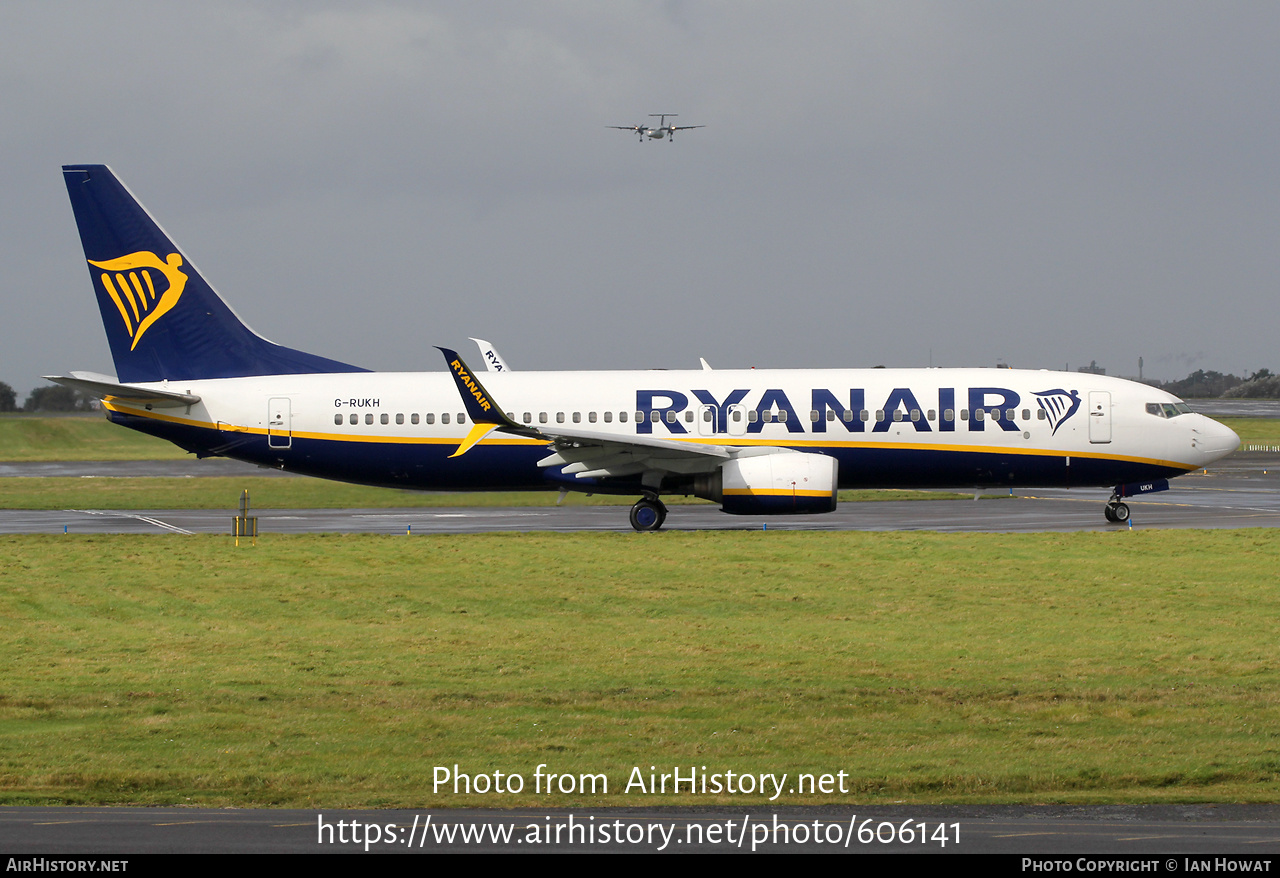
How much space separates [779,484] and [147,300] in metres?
18.2

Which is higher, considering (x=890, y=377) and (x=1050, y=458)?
(x=890, y=377)

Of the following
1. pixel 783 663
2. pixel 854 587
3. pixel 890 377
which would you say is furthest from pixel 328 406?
pixel 783 663

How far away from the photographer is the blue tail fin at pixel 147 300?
36.0 meters

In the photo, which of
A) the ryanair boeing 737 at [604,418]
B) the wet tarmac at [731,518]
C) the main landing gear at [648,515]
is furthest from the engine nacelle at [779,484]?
the wet tarmac at [731,518]

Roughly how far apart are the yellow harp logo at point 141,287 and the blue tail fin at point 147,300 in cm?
3

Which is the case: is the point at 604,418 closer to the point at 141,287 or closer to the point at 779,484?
the point at 779,484

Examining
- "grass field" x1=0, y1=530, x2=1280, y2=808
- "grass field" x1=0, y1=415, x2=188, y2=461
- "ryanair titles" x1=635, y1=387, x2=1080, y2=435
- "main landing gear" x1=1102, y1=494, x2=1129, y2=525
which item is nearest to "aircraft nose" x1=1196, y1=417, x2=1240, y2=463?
"main landing gear" x1=1102, y1=494, x2=1129, y2=525

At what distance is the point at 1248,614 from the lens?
21203mm

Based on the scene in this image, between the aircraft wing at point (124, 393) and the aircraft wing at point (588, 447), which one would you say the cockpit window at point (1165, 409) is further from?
the aircraft wing at point (124, 393)

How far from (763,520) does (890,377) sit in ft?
18.5

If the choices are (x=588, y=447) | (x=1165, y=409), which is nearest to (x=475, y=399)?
(x=588, y=447)

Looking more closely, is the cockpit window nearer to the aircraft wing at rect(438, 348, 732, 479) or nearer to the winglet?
the aircraft wing at rect(438, 348, 732, 479)

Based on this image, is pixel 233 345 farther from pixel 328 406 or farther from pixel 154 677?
pixel 154 677

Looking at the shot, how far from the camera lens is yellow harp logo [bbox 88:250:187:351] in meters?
36.3
